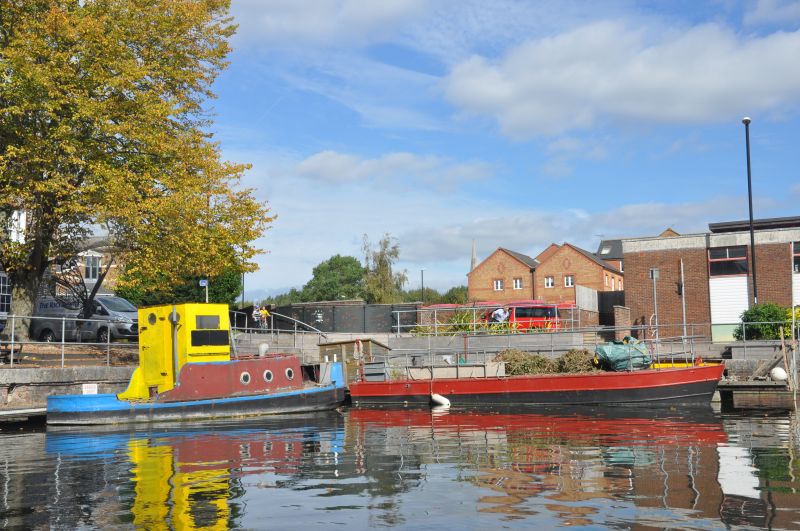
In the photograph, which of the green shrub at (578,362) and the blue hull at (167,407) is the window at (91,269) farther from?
the green shrub at (578,362)

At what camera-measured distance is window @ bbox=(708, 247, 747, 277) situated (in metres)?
43.4

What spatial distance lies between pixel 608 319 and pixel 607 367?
26.9 metres

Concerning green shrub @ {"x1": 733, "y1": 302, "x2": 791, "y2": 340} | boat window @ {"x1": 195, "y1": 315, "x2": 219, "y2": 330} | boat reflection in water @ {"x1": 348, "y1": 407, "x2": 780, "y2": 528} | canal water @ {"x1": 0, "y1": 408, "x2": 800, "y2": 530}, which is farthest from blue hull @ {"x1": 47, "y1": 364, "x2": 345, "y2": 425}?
green shrub @ {"x1": 733, "y1": 302, "x2": 791, "y2": 340}

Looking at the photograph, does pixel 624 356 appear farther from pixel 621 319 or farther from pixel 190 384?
pixel 621 319

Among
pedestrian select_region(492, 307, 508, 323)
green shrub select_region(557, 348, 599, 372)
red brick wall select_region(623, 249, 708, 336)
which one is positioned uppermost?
red brick wall select_region(623, 249, 708, 336)

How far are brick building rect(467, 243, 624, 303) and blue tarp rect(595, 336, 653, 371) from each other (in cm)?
→ 4973

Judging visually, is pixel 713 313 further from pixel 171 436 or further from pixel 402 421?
pixel 171 436

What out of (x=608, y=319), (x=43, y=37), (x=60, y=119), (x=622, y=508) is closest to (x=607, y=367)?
(x=622, y=508)

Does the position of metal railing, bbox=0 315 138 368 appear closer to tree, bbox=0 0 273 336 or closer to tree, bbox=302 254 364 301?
tree, bbox=0 0 273 336

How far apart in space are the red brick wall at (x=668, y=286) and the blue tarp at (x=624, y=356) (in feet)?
62.6

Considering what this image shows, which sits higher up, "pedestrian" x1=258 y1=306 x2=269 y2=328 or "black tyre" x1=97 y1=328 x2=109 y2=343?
"pedestrian" x1=258 y1=306 x2=269 y2=328

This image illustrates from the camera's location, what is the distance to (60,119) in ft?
79.9

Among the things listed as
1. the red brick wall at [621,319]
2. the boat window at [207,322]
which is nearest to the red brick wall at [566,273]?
the red brick wall at [621,319]

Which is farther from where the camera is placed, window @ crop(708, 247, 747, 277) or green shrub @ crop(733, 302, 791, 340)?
window @ crop(708, 247, 747, 277)
